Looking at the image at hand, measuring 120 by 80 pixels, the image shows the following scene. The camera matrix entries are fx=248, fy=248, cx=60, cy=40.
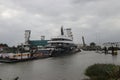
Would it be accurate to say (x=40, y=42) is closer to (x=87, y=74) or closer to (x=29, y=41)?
(x=29, y=41)

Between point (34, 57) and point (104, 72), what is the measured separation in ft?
215

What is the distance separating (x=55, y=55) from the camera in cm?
11119

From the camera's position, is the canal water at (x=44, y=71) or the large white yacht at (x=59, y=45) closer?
the canal water at (x=44, y=71)

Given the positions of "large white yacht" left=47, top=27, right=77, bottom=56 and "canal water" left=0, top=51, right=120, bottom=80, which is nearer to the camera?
"canal water" left=0, top=51, right=120, bottom=80

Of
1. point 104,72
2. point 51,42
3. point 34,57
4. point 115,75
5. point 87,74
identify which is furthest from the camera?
point 51,42

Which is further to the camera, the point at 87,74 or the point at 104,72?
the point at 87,74

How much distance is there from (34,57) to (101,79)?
2726 inches

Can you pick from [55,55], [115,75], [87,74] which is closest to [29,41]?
[55,55]

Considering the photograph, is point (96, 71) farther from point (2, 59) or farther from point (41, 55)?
point (41, 55)

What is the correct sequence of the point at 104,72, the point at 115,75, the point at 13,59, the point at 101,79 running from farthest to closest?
1. the point at 13,59
2. the point at 104,72
3. the point at 101,79
4. the point at 115,75

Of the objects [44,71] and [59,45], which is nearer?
[44,71]

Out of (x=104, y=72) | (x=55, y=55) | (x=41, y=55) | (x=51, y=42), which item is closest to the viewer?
(x=104, y=72)

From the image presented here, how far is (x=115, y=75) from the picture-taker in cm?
2558

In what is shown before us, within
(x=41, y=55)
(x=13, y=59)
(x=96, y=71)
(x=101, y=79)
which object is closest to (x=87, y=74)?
(x=96, y=71)
